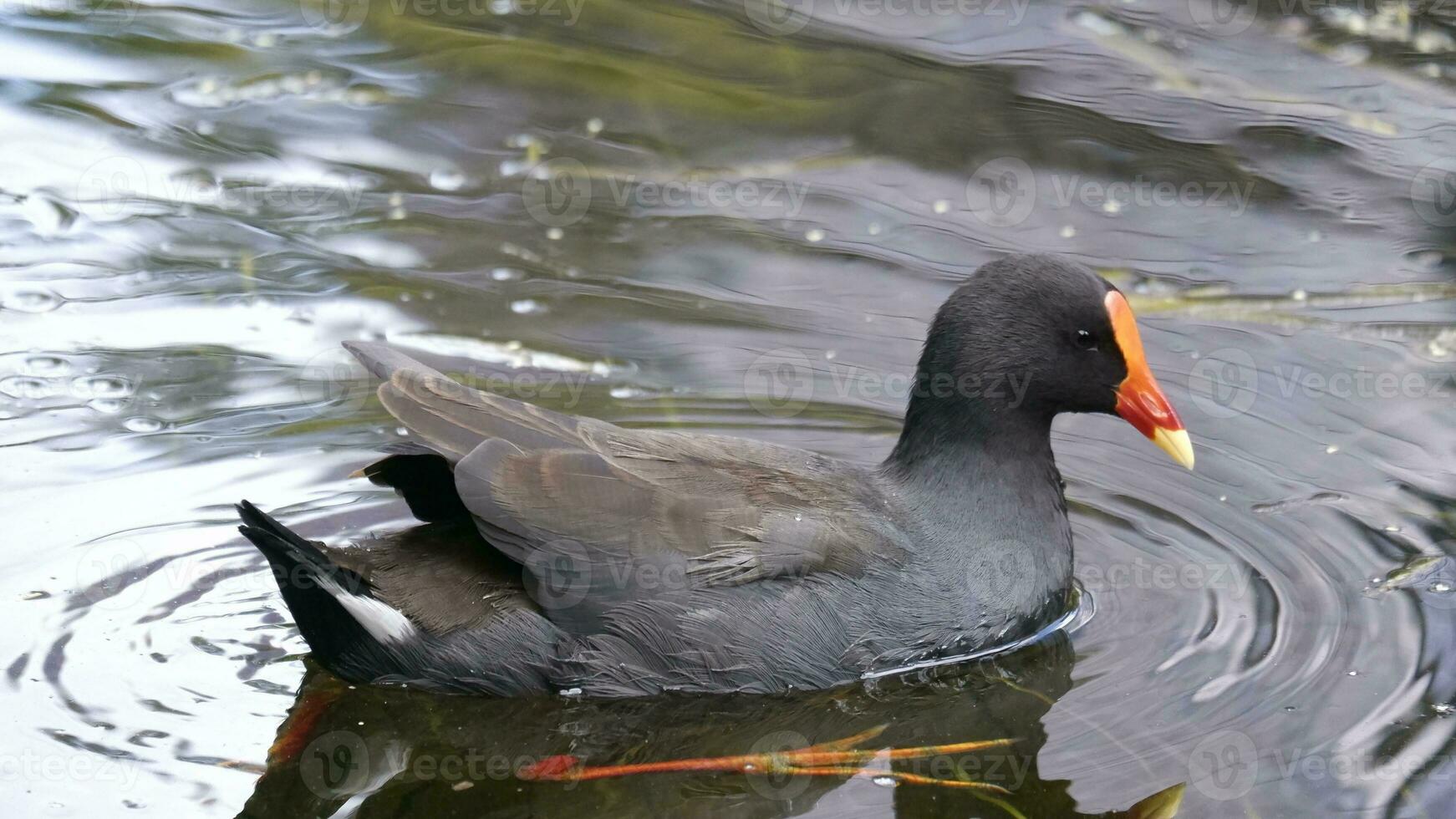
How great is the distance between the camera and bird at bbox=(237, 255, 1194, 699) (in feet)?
14.3

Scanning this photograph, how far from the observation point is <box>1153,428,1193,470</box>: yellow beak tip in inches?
191

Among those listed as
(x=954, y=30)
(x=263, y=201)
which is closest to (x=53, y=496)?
(x=263, y=201)

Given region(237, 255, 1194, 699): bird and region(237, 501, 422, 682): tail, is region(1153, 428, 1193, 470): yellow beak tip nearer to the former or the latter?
region(237, 255, 1194, 699): bird

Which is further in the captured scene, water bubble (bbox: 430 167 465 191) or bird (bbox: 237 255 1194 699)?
water bubble (bbox: 430 167 465 191)

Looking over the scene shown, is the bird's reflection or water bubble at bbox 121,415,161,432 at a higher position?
water bubble at bbox 121,415,161,432

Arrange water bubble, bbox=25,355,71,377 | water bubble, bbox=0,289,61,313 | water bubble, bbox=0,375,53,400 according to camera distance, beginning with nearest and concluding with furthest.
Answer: water bubble, bbox=0,375,53,400, water bubble, bbox=25,355,71,377, water bubble, bbox=0,289,61,313

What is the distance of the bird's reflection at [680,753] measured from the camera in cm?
406

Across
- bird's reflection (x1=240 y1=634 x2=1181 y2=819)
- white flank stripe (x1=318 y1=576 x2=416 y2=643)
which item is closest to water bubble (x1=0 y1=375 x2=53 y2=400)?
bird's reflection (x1=240 y1=634 x2=1181 y2=819)

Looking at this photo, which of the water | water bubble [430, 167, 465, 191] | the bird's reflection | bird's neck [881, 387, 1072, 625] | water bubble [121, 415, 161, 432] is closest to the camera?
the bird's reflection

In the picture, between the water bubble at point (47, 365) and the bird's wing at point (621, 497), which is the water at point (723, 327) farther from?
the bird's wing at point (621, 497)

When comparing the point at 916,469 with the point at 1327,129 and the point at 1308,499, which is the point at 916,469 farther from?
the point at 1327,129

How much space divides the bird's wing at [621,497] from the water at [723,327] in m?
0.42

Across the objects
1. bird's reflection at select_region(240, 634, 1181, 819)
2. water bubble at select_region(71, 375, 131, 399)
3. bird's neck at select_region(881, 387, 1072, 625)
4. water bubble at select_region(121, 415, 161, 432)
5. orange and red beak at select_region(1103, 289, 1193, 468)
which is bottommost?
bird's reflection at select_region(240, 634, 1181, 819)

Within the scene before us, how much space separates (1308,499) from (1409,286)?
74.0 inches
